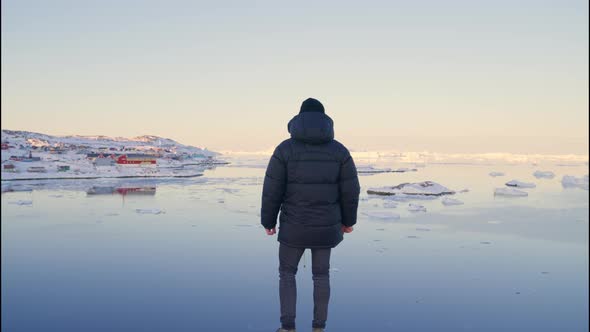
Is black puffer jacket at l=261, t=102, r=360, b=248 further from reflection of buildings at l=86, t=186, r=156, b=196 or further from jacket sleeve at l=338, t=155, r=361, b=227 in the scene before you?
reflection of buildings at l=86, t=186, r=156, b=196

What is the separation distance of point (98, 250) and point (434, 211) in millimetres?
12780

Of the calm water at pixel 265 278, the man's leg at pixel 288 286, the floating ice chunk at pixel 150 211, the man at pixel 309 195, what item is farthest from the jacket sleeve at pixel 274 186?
the floating ice chunk at pixel 150 211

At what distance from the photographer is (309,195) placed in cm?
412

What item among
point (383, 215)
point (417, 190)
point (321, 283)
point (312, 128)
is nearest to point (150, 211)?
point (383, 215)

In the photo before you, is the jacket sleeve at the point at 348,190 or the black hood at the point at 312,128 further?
the jacket sleeve at the point at 348,190

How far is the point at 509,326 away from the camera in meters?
4.70

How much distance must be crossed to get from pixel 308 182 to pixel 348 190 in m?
0.41

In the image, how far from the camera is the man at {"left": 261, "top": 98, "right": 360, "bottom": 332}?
4082 mm

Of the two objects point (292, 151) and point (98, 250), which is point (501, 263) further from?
point (98, 250)

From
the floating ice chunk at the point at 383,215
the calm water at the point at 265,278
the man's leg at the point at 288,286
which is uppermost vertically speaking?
the man's leg at the point at 288,286

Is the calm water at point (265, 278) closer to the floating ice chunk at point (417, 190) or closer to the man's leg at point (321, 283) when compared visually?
the man's leg at point (321, 283)

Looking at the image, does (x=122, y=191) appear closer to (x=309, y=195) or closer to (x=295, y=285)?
(x=295, y=285)

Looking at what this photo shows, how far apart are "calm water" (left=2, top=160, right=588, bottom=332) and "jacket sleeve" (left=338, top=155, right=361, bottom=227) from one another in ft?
3.90

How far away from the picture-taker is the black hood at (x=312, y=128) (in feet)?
13.2
